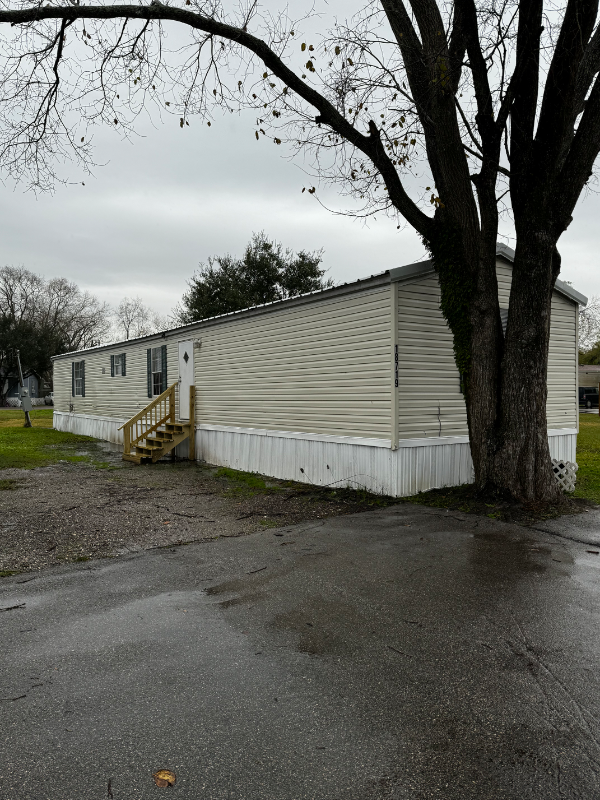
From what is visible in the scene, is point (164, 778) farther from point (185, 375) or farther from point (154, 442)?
point (185, 375)

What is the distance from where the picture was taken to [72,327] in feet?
169

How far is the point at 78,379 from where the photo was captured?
21.5 metres

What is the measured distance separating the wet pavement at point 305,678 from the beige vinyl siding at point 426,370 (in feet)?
10.4

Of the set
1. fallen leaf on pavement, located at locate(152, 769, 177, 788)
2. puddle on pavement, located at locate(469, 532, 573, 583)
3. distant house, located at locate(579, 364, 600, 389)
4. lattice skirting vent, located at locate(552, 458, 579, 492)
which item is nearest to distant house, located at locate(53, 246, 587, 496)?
lattice skirting vent, located at locate(552, 458, 579, 492)

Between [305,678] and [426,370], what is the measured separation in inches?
236

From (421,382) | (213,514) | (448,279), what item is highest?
(448,279)

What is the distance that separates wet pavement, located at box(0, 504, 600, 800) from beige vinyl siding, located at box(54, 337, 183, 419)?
10.7m

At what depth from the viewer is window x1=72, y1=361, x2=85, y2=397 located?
21078mm

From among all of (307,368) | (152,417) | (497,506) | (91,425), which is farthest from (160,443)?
(497,506)

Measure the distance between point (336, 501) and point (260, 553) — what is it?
2758 mm

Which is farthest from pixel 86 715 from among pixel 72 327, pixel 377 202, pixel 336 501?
pixel 72 327

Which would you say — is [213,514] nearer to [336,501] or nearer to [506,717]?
[336,501]

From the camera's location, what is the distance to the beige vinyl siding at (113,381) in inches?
632

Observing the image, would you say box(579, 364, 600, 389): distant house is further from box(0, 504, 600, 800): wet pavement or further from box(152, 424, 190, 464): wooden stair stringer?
box(0, 504, 600, 800): wet pavement
